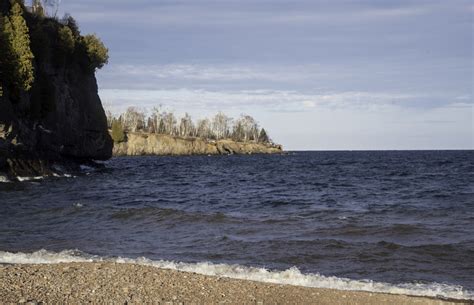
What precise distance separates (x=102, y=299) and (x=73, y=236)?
9.45 metres

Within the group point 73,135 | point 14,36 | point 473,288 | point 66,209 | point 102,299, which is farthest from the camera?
point 73,135

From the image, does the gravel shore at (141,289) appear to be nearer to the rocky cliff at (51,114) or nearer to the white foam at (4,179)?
the white foam at (4,179)

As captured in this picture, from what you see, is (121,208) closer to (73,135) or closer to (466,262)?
(466,262)

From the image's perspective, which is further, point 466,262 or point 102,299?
point 466,262

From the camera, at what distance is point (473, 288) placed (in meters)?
11.1

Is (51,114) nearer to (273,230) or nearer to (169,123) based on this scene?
(273,230)

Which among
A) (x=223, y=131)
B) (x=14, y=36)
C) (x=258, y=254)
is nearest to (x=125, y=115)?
(x=223, y=131)

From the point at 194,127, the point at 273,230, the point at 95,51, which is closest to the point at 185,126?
the point at 194,127

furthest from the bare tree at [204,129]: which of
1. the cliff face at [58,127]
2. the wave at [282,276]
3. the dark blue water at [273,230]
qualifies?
the wave at [282,276]

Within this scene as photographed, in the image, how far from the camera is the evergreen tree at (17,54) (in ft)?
128

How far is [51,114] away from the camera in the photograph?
49.3 m

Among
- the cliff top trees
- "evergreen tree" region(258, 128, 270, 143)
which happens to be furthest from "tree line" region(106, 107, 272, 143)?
the cliff top trees

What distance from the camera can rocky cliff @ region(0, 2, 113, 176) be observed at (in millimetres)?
40309

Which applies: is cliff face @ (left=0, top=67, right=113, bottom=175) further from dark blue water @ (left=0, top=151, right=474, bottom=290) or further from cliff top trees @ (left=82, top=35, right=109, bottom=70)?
dark blue water @ (left=0, top=151, right=474, bottom=290)
